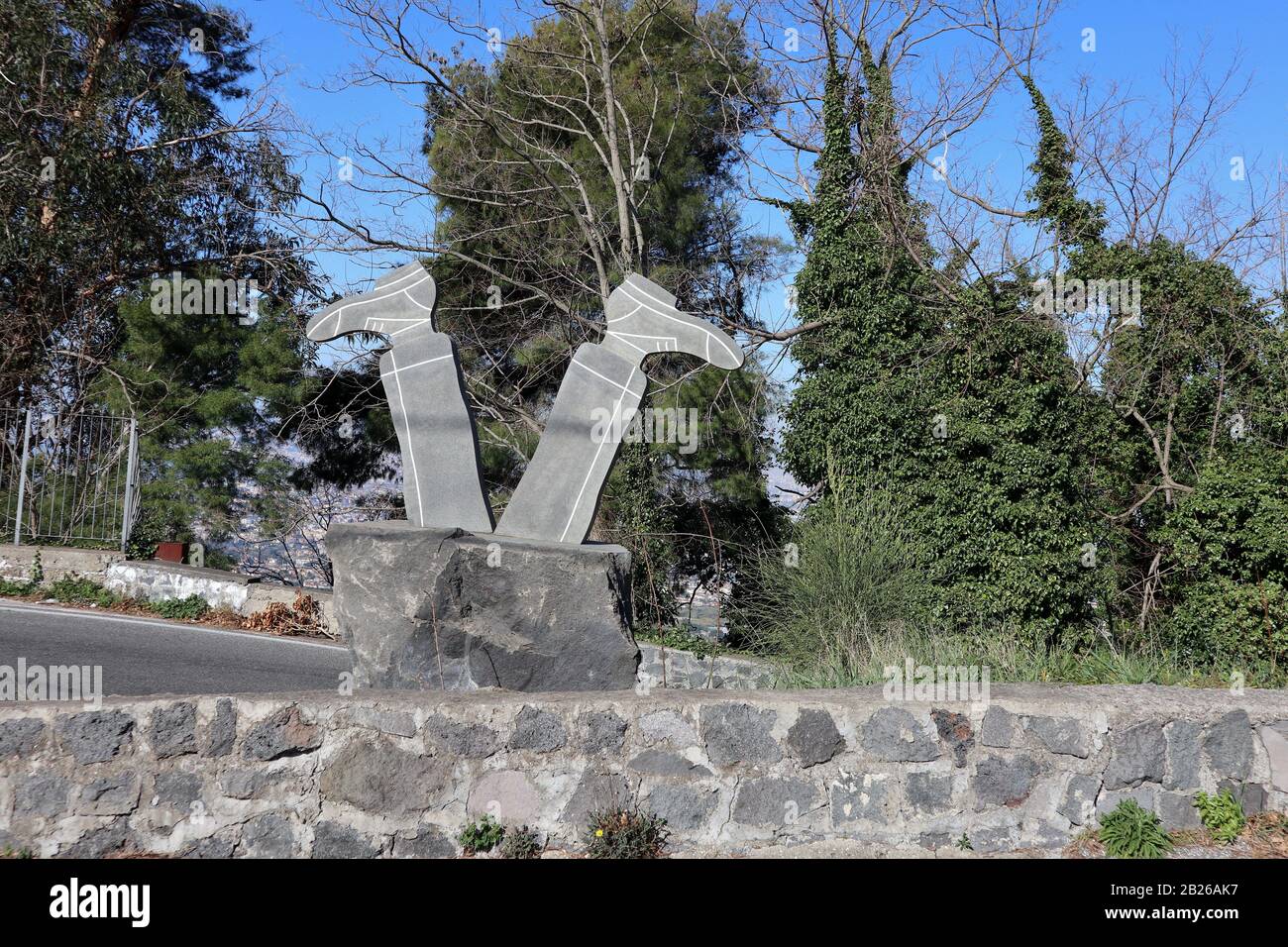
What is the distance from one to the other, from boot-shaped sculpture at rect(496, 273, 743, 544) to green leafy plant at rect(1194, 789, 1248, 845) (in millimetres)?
3410

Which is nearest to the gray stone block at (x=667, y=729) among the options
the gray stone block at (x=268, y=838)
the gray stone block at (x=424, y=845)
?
the gray stone block at (x=424, y=845)

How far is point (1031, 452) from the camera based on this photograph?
1030cm

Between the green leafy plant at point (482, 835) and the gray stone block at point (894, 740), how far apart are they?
1552 millimetres

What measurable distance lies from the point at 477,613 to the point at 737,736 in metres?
2.12

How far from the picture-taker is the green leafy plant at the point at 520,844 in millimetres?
3750

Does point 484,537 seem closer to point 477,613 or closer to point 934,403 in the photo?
point 477,613

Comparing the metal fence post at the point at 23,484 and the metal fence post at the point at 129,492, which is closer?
the metal fence post at the point at 23,484

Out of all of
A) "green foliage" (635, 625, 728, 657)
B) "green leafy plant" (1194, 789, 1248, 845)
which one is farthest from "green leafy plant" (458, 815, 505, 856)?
"green foliage" (635, 625, 728, 657)

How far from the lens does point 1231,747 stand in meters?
4.15

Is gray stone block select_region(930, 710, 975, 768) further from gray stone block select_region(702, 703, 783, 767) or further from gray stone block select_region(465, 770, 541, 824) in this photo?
gray stone block select_region(465, 770, 541, 824)

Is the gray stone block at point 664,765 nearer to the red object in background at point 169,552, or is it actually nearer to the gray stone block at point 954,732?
the gray stone block at point 954,732

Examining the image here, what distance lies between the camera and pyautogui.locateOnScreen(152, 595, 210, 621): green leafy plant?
10406mm

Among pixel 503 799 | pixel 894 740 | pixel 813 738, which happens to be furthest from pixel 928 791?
pixel 503 799
